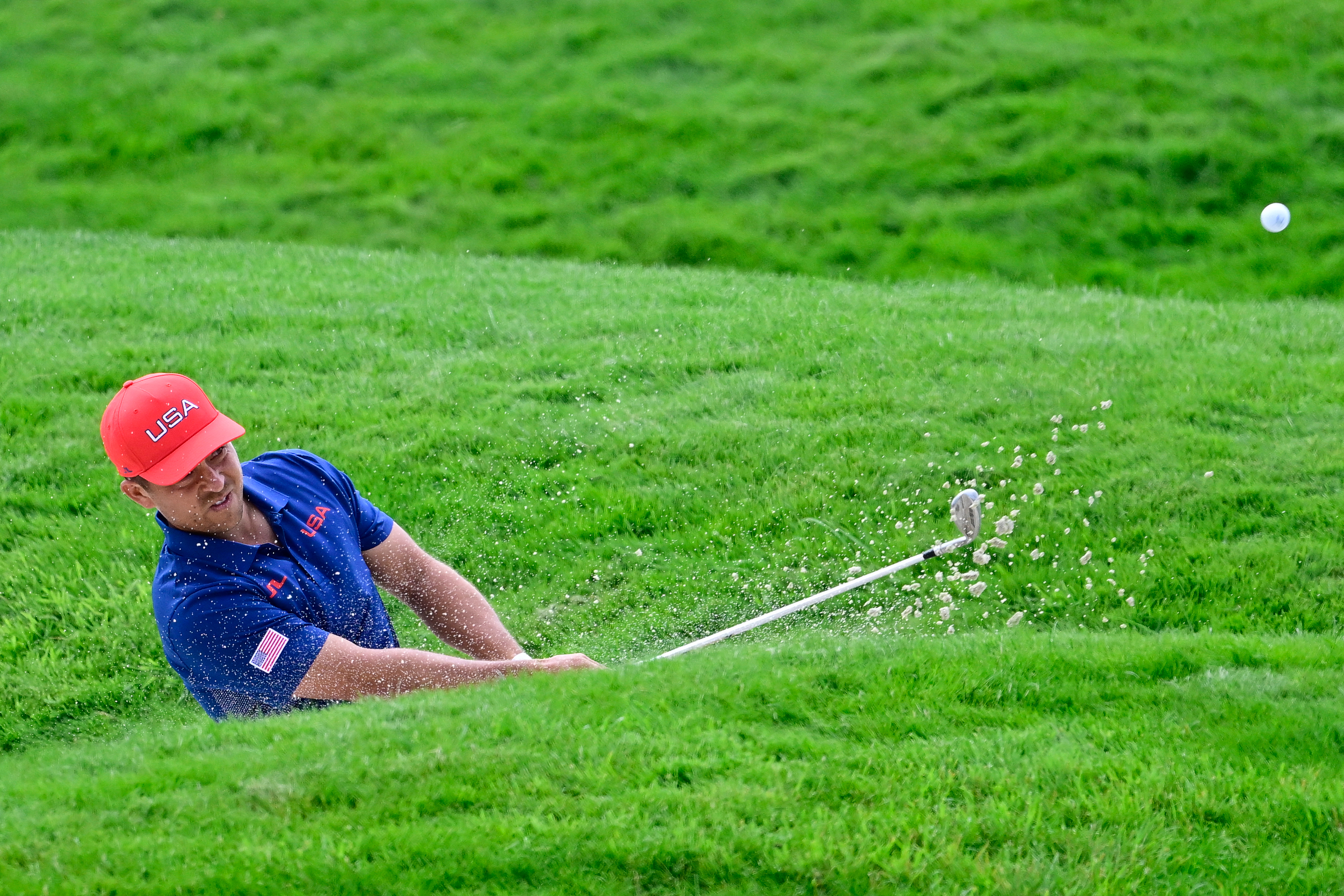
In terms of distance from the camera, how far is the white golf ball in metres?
11.2

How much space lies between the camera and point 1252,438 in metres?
8.32

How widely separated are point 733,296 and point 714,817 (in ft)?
26.2

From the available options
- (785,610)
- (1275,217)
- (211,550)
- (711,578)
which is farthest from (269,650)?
(1275,217)

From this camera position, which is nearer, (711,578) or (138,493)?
(138,493)

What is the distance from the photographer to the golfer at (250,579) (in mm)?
5055

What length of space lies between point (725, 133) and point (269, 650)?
12.1 meters

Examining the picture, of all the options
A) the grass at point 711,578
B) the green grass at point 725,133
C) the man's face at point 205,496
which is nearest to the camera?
the grass at point 711,578

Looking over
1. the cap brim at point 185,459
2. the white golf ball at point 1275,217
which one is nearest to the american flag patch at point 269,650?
the cap brim at point 185,459

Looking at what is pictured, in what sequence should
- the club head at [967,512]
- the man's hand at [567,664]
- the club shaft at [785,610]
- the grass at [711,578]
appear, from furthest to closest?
the club head at [967,512] < the club shaft at [785,610] < the man's hand at [567,664] < the grass at [711,578]

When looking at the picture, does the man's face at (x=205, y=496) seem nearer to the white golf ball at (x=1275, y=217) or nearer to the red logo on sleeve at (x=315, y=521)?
the red logo on sleeve at (x=315, y=521)

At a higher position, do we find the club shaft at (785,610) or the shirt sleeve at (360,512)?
the shirt sleeve at (360,512)

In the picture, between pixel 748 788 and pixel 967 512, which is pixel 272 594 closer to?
pixel 748 788

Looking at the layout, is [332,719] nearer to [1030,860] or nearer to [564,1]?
[1030,860]

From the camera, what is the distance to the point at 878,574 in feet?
20.5
